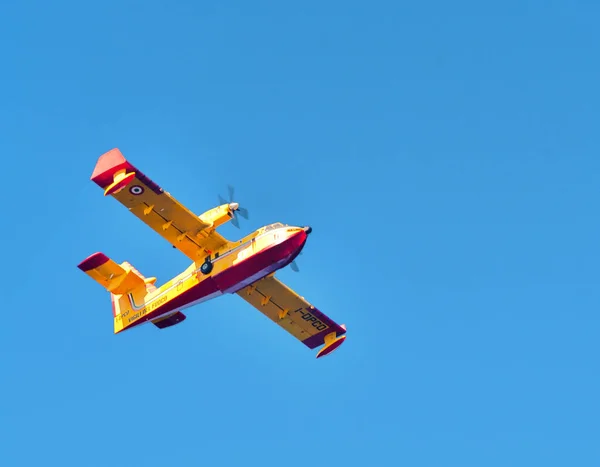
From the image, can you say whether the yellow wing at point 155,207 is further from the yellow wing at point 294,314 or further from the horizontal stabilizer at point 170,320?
the yellow wing at point 294,314

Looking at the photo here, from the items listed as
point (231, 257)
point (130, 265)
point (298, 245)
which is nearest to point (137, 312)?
point (130, 265)

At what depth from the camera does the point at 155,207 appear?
5159 centimetres

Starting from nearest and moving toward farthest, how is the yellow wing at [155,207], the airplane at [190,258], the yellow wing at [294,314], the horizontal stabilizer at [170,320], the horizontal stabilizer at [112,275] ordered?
the yellow wing at [155,207] → the airplane at [190,258] → the horizontal stabilizer at [112,275] → the horizontal stabilizer at [170,320] → the yellow wing at [294,314]

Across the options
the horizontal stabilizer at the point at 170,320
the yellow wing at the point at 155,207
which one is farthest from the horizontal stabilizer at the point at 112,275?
the yellow wing at the point at 155,207

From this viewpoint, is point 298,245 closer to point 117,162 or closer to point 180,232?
point 180,232

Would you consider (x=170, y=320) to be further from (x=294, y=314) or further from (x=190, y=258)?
(x=294, y=314)

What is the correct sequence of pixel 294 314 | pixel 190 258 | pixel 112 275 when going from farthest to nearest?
pixel 294 314 < pixel 112 275 < pixel 190 258

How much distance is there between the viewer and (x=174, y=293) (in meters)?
53.3

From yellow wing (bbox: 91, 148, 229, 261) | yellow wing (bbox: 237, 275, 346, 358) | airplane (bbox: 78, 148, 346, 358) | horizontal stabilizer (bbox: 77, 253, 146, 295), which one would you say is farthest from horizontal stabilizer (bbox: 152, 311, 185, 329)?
yellow wing (bbox: 91, 148, 229, 261)

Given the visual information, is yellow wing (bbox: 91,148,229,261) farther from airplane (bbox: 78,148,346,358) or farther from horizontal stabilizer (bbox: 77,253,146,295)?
horizontal stabilizer (bbox: 77,253,146,295)

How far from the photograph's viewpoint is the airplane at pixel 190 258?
5066 cm

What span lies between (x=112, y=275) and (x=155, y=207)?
6089mm

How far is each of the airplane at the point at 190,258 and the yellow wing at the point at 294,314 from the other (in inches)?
2.1

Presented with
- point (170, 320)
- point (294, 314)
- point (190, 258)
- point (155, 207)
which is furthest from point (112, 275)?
point (294, 314)
